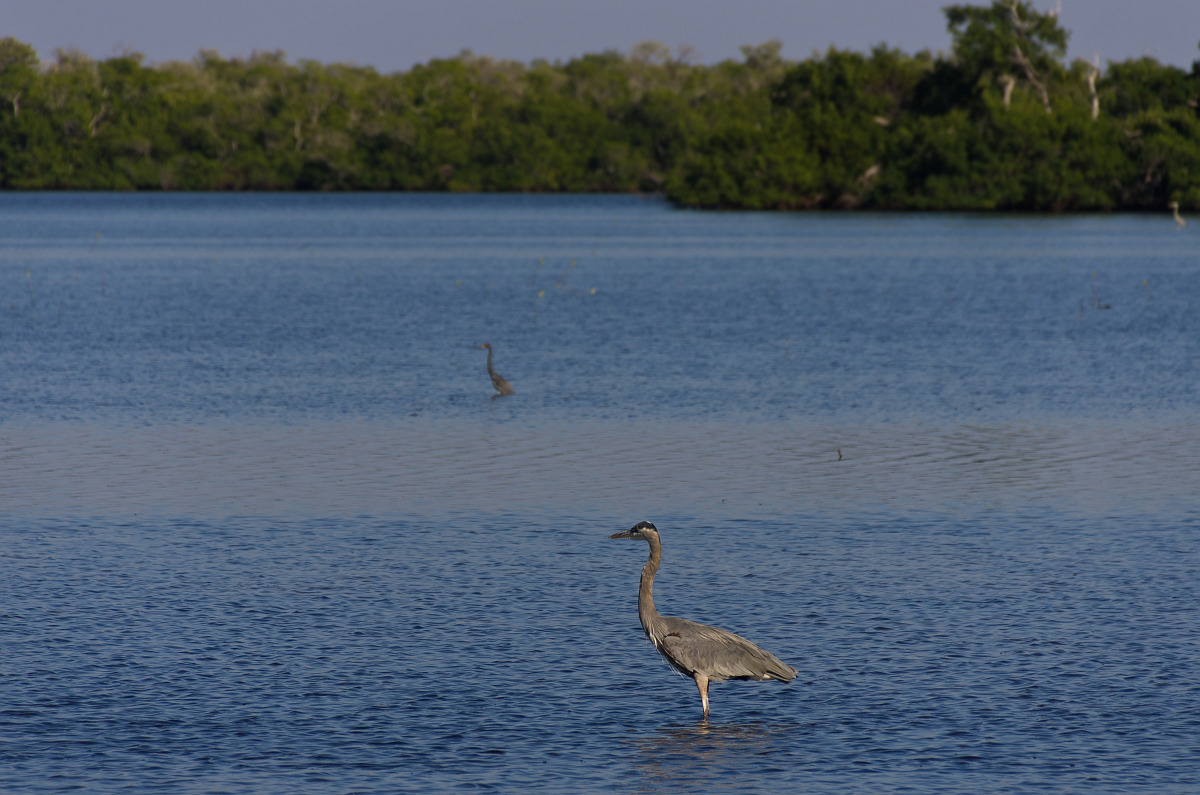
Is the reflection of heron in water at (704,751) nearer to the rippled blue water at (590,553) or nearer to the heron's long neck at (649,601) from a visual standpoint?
the rippled blue water at (590,553)

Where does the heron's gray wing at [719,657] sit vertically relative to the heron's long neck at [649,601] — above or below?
below

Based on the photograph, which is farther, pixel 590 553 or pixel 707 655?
pixel 590 553

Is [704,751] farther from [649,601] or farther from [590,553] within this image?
[590,553]

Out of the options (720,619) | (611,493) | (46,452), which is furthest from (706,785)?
(46,452)

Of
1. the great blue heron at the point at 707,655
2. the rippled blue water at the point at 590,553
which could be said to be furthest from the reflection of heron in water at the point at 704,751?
the great blue heron at the point at 707,655

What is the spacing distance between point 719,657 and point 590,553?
551cm

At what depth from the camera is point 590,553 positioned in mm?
16531

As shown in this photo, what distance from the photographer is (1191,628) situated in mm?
13484

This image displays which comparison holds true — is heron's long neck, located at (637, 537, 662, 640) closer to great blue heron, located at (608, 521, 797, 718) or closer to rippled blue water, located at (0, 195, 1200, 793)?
great blue heron, located at (608, 521, 797, 718)

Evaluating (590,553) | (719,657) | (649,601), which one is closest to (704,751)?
(719,657)

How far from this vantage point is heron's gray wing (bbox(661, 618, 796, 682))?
11094 mm

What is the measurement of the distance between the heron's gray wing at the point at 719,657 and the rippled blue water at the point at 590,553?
0.46 meters

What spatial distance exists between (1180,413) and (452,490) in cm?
1398

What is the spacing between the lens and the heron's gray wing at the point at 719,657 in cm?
1109
